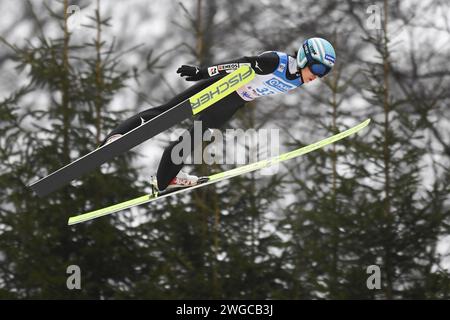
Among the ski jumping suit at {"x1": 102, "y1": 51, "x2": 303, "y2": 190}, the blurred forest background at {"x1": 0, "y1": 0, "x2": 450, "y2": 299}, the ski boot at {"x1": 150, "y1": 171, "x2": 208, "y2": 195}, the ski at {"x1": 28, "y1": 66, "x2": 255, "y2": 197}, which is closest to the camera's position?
the ski jumping suit at {"x1": 102, "y1": 51, "x2": 303, "y2": 190}

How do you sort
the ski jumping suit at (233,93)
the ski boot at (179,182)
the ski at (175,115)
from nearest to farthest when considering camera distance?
the ski jumping suit at (233,93)
the ski at (175,115)
the ski boot at (179,182)

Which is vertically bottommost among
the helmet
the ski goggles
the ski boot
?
the ski boot

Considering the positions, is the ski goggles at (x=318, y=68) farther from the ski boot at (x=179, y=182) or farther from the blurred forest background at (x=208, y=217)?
the blurred forest background at (x=208, y=217)

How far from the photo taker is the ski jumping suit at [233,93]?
7.81 m

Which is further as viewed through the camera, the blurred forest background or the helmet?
the blurred forest background

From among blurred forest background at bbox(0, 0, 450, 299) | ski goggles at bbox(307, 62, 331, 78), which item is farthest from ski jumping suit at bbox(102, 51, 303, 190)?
blurred forest background at bbox(0, 0, 450, 299)

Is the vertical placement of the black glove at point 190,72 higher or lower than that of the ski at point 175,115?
higher

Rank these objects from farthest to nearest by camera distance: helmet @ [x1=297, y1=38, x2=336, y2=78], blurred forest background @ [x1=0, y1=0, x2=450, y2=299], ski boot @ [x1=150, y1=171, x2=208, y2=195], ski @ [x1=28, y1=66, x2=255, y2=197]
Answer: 1. blurred forest background @ [x1=0, y1=0, x2=450, y2=299]
2. ski boot @ [x1=150, y1=171, x2=208, y2=195]
3. ski @ [x1=28, y1=66, x2=255, y2=197]
4. helmet @ [x1=297, y1=38, x2=336, y2=78]

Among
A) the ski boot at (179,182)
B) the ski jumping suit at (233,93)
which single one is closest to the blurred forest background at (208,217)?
the ski boot at (179,182)

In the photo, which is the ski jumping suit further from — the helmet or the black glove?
the helmet

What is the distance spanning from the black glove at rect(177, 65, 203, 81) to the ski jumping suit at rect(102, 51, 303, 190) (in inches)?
1.1

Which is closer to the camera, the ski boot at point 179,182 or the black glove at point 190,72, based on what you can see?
the black glove at point 190,72

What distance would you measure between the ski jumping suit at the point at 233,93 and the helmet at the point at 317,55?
0.66ft

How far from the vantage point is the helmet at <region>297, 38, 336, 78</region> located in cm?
767
